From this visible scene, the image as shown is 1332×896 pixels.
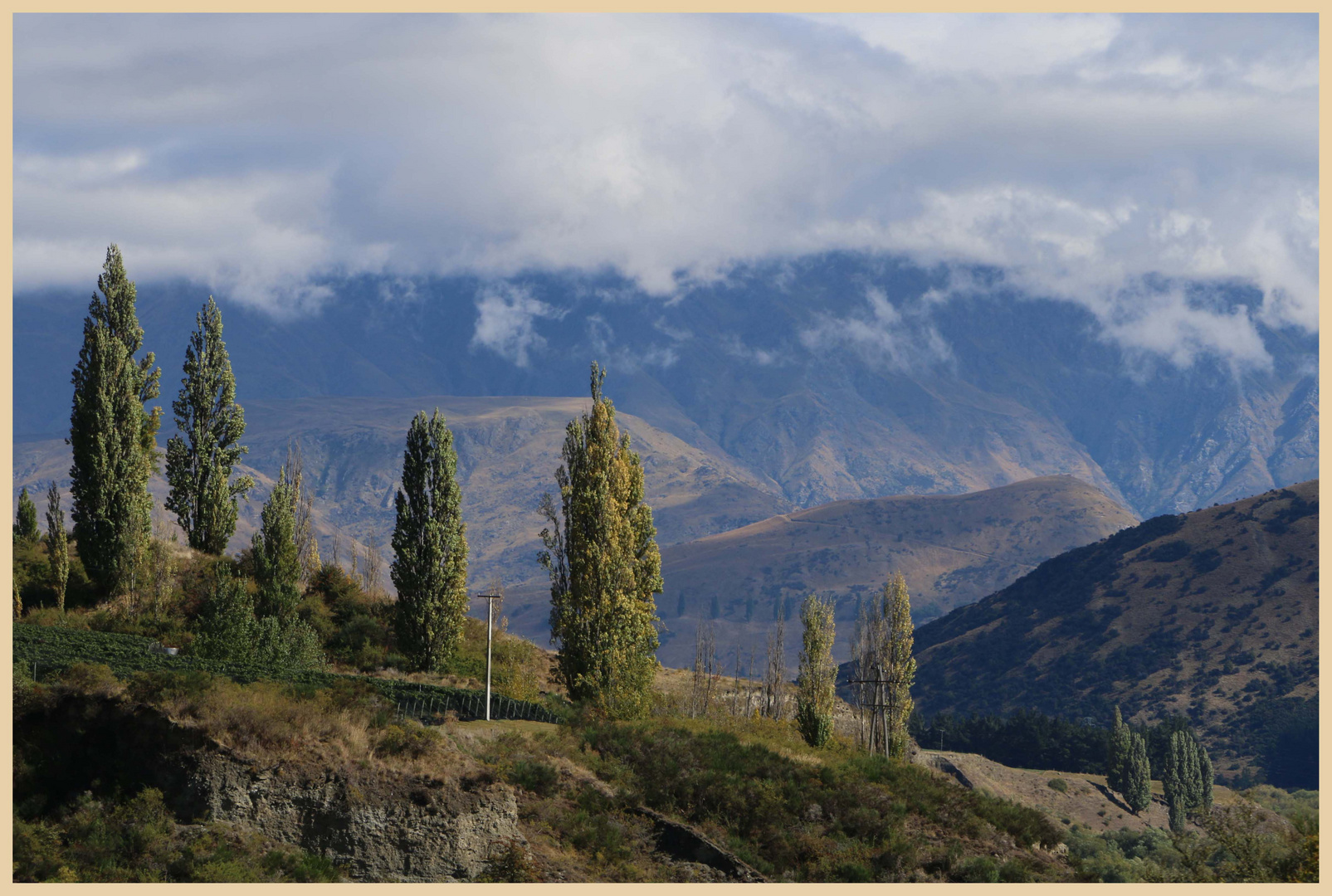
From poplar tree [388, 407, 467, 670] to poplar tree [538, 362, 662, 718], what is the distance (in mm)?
5029

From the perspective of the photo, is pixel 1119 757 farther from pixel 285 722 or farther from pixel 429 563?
pixel 285 722

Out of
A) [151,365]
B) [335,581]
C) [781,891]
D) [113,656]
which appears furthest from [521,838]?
[151,365]

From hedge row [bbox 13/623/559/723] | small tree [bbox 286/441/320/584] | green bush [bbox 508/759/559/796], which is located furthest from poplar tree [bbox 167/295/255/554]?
green bush [bbox 508/759/559/796]

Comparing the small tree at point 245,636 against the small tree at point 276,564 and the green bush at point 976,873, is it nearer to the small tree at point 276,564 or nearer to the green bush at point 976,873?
the small tree at point 276,564

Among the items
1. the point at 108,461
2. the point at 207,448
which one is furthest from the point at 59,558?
the point at 207,448

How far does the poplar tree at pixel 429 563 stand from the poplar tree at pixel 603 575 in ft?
16.5

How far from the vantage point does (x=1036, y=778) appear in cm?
16962

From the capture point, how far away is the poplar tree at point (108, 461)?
67625 mm

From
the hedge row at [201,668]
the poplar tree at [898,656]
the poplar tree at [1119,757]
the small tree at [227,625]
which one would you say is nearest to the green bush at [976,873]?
the hedge row at [201,668]

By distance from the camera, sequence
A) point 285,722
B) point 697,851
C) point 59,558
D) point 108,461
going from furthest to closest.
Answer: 1. point 108,461
2. point 59,558
3. point 697,851
4. point 285,722

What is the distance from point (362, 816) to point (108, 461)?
104ft

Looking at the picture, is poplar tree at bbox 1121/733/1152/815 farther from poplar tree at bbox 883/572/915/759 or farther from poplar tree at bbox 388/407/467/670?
poplar tree at bbox 388/407/467/670

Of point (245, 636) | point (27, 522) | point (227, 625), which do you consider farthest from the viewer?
point (27, 522)

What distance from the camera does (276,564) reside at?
70938 millimetres
